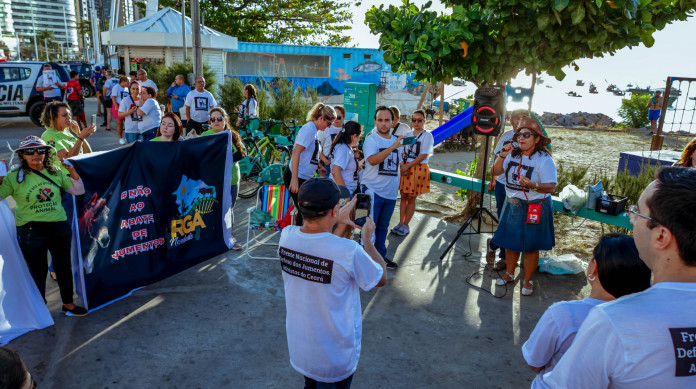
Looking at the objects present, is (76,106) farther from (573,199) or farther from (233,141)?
(573,199)

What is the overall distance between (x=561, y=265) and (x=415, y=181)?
2191 millimetres

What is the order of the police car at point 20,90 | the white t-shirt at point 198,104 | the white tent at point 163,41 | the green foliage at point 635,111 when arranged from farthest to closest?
the green foliage at point 635,111 < the white tent at point 163,41 < the police car at point 20,90 < the white t-shirt at point 198,104

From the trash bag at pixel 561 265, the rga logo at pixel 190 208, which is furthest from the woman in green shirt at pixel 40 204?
the trash bag at pixel 561 265

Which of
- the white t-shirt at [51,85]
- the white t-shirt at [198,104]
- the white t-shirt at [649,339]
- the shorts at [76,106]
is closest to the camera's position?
the white t-shirt at [649,339]

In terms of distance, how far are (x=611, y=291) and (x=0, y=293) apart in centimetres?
433

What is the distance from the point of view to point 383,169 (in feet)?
18.5

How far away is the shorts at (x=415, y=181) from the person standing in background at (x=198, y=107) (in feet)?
17.0

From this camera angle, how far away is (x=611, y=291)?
75.0 inches

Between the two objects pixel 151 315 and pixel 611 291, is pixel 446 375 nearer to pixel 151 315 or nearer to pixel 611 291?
pixel 611 291

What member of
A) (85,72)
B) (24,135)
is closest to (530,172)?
(24,135)

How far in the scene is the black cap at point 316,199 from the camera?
2.38 m

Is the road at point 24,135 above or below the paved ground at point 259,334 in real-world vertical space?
above

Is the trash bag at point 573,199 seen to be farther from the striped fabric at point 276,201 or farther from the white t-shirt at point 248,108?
the white t-shirt at point 248,108

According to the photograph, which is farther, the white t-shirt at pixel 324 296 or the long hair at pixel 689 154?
the long hair at pixel 689 154
